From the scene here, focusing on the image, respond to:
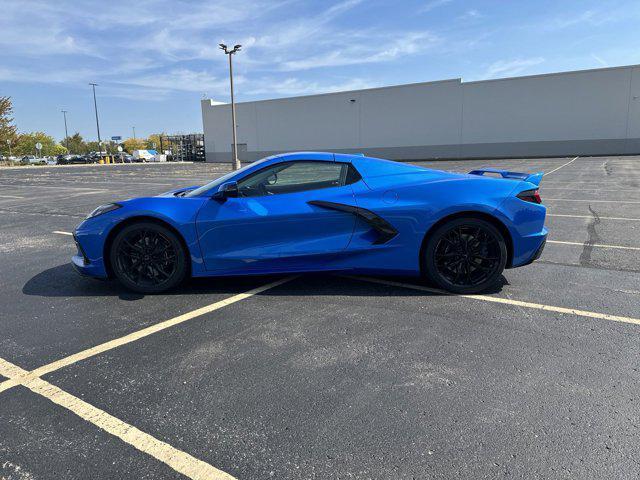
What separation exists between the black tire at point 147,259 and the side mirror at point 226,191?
0.56m

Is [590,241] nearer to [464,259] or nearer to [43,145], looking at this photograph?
[464,259]

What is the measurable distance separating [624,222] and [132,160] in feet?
259

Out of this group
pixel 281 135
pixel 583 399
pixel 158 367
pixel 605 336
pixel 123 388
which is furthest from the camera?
pixel 281 135

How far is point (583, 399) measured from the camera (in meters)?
2.45

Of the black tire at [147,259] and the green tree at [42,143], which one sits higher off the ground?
the green tree at [42,143]

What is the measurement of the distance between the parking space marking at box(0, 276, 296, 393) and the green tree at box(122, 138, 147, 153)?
480 ft

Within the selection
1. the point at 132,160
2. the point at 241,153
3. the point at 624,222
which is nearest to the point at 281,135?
the point at 241,153

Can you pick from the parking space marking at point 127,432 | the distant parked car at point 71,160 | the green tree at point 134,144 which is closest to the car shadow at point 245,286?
the parking space marking at point 127,432

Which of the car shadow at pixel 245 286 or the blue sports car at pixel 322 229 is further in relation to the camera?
the car shadow at pixel 245 286

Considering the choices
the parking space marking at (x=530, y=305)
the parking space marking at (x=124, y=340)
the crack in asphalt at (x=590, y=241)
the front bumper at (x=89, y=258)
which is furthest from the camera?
the crack in asphalt at (x=590, y=241)

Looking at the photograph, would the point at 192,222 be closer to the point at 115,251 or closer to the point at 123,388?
the point at 115,251

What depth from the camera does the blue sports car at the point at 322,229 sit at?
13.3ft

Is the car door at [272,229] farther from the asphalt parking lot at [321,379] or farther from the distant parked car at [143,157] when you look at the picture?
the distant parked car at [143,157]

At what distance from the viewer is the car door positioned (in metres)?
4.04
